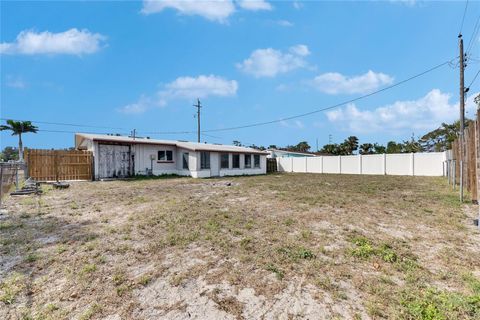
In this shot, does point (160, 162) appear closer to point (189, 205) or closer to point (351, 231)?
point (189, 205)

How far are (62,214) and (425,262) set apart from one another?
7.64 metres

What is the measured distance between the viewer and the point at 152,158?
64.1 feet

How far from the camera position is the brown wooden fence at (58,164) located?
49.1 ft

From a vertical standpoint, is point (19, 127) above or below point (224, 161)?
above

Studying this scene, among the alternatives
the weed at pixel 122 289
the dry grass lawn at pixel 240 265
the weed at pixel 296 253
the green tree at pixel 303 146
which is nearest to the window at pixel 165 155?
the dry grass lawn at pixel 240 265

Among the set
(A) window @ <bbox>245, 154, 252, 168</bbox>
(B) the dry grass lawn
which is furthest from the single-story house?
(B) the dry grass lawn

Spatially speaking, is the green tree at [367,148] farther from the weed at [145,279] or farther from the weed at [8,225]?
the weed at [145,279]

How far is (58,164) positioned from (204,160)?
8.96 metres

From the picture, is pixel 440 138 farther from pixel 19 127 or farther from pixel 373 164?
pixel 19 127

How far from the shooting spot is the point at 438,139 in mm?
31516

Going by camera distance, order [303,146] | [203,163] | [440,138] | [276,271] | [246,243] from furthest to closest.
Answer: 1. [303,146]
2. [440,138]
3. [203,163]
4. [246,243]
5. [276,271]

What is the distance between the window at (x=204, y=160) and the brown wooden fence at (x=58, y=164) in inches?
276

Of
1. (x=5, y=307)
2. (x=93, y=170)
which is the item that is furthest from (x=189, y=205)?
(x=93, y=170)

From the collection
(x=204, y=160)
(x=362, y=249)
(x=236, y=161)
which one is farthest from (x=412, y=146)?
(x=362, y=249)
